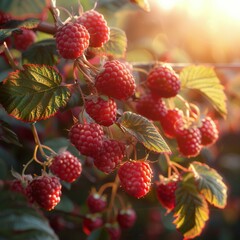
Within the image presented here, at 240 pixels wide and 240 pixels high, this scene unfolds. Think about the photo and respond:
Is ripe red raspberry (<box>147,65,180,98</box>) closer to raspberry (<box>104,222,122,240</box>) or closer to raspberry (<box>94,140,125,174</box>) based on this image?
raspberry (<box>94,140,125,174</box>)

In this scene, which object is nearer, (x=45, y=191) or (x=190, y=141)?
(x=45, y=191)

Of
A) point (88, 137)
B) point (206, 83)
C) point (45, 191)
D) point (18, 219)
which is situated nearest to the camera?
point (18, 219)

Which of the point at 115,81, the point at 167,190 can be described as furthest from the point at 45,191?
the point at 167,190

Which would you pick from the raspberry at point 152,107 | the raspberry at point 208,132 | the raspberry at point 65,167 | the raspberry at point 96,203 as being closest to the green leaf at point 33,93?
the raspberry at point 65,167

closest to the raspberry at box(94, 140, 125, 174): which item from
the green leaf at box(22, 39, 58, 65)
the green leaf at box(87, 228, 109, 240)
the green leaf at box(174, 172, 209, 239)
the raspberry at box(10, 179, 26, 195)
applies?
the raspberry at box(10, 179, 26, 195)

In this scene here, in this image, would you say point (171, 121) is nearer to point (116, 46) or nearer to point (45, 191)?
point (116, 46)

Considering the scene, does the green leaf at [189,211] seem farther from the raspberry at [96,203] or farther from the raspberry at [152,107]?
the raspberry at [96,203]

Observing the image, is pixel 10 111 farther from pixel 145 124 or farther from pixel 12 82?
pixel 145 124

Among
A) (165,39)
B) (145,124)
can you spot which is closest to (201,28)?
(165,39)
